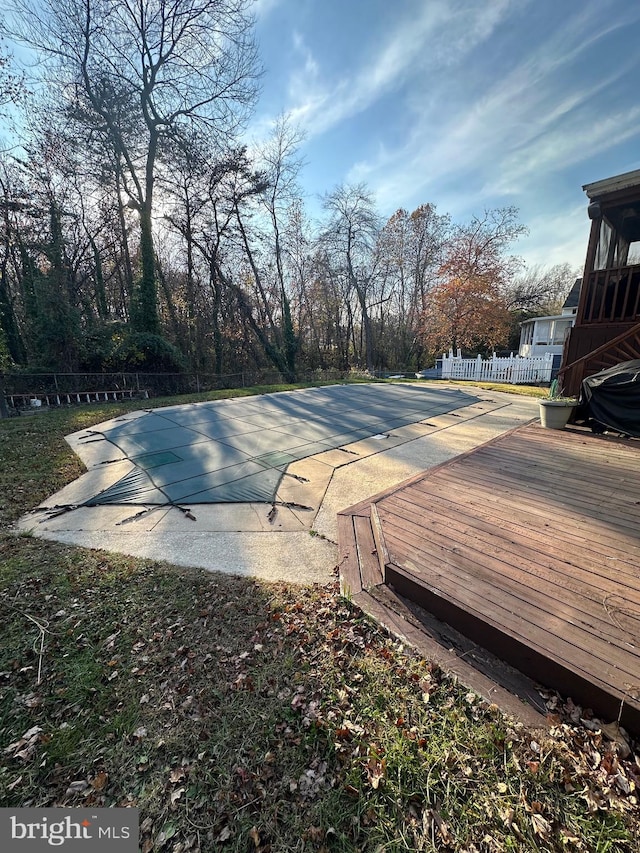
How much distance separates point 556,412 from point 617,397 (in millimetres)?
778

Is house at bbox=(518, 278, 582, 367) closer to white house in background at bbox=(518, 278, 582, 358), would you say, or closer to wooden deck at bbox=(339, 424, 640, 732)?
white house in background at bbox=(518, 278, 582, 358)

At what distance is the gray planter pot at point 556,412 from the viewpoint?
514 cm

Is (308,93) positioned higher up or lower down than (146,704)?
higher up

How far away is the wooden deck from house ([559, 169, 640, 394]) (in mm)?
2686

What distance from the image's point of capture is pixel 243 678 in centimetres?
158

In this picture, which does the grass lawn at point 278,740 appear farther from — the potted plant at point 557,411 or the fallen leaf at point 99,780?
the potted plant at point 557,411

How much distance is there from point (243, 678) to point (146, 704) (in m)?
0.43

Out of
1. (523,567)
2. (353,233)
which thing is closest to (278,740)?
(523,567)

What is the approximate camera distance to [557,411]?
5.22 meters

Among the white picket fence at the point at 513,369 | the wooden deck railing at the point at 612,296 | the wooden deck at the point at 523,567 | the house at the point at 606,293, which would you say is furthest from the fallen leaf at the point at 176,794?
the white picket fence at the point at 513,369

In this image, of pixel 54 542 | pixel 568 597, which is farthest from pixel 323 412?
pixel 568 597

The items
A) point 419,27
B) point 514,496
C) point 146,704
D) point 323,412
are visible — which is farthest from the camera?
point 323,412

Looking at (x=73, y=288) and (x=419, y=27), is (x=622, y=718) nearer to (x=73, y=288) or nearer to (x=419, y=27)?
(x=419, y=27)

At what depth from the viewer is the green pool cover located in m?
3.83
